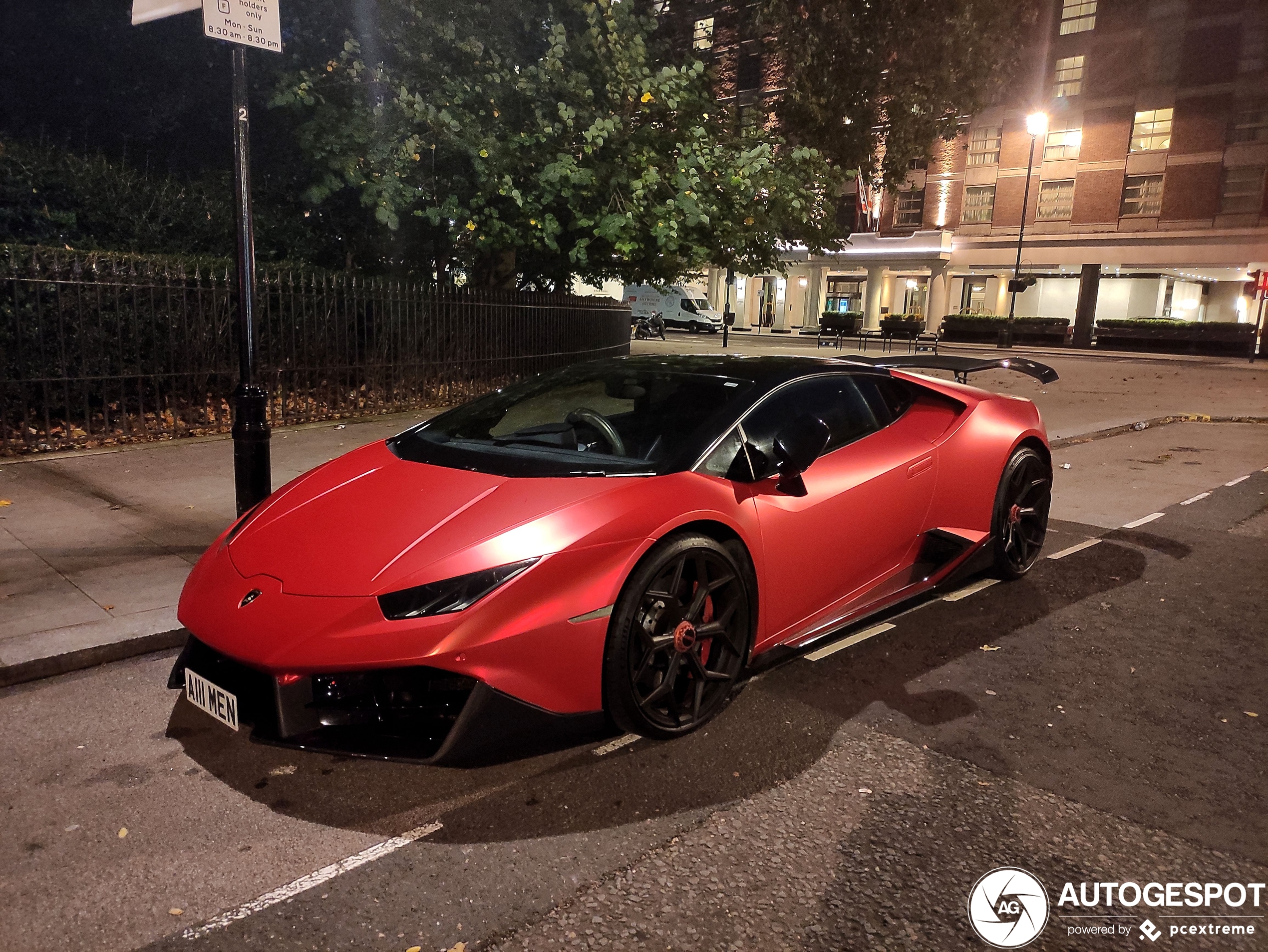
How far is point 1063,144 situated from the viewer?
1753 inches

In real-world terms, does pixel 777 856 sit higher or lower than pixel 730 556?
lower

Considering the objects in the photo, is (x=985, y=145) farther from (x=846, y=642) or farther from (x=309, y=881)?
(x=309, y=881)

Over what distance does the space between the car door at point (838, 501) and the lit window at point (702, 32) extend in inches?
500

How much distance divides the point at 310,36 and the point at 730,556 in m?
11.0

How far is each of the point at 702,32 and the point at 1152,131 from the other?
34753mm

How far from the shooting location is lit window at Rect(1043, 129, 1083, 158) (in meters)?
44.1

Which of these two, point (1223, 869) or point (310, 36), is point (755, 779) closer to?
point (1223, 869)

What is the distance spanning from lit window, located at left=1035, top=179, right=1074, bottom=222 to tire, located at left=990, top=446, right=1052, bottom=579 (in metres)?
45.3

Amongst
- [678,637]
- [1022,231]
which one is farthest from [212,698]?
[1022,231]

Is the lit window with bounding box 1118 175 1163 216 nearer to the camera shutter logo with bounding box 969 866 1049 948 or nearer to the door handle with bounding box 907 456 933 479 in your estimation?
the door handle with bounding box 907 456 933 479

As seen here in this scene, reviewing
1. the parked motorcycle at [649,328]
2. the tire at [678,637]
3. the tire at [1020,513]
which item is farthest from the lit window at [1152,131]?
the tire at [678,637]

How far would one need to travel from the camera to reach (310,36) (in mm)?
11586

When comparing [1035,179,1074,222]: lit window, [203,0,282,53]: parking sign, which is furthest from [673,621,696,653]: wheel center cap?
[1035,179,1074,222]: lit window

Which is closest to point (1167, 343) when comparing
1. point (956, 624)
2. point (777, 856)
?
point (956, 624)
